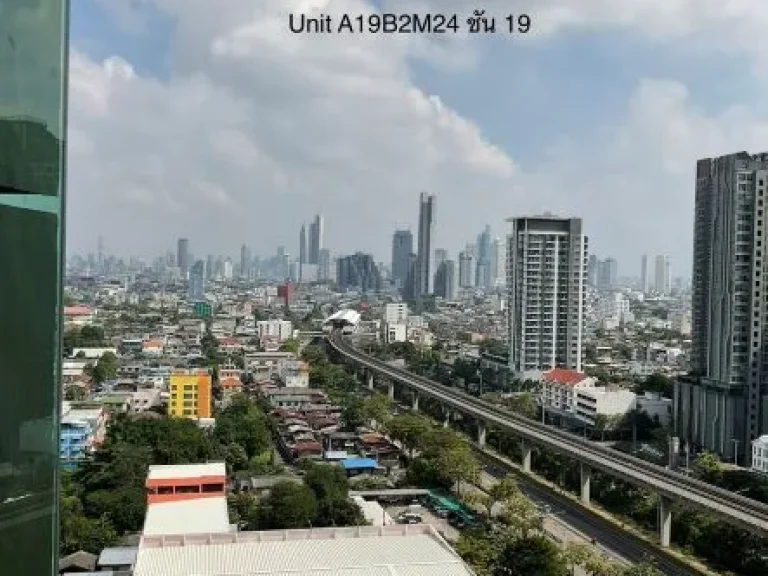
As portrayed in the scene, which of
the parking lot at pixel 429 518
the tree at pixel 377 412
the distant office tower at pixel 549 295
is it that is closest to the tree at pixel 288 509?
the parking lot at pixel 429 518

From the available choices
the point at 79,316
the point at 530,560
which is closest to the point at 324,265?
the point at 79,316

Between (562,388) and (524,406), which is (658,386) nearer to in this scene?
(562,388)

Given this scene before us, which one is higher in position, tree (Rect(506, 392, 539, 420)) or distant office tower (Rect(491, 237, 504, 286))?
distant office tower (Rect(491, 237, 504, 286))

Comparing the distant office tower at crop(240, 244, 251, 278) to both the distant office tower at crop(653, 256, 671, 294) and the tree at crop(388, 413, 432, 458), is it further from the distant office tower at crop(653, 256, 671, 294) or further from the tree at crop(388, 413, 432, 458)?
the tree at crop(388, 413, 432, 458)

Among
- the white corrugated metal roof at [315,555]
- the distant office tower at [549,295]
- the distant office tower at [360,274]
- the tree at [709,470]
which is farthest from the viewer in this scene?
the distant office tower at [360,274]

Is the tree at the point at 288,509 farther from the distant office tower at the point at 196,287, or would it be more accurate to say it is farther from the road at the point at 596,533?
the distant office tower at the point at 196,287

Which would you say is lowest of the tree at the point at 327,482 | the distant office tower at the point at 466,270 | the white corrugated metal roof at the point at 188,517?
the tree at the point at 327,482

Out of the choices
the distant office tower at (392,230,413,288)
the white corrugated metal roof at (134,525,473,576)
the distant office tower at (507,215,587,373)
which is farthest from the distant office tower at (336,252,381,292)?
the white corrugated metal roof at (134,525,473,576)
